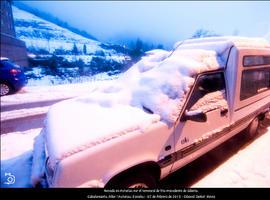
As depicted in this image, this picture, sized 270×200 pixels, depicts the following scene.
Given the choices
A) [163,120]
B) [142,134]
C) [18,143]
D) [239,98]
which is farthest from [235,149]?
[18,143]

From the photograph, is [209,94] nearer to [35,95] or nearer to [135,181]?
[135,181]

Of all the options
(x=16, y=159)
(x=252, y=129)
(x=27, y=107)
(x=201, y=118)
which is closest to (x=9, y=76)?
(x=27, y=107)

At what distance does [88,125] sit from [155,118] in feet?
2.62

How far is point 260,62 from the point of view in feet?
12.1

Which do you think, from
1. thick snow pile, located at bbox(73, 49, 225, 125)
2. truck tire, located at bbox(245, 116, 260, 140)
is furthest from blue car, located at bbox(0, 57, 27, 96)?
truck tire, located at bbox(245, 116, 260, 140)

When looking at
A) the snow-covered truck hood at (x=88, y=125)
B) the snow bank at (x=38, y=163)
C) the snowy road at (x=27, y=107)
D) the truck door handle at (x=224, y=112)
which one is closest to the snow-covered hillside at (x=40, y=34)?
the snowy road at (x=27, y=107)

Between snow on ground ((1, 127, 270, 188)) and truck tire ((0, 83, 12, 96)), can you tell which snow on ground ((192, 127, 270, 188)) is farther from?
truck tire ((0, 83, 12, 96))

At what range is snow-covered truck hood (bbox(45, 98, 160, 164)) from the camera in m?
1.88

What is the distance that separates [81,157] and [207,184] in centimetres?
215

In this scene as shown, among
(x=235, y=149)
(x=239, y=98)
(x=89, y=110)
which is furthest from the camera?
(x=235, y=149)

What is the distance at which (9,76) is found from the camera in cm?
674

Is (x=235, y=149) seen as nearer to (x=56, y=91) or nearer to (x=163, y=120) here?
(x=163, y=120)

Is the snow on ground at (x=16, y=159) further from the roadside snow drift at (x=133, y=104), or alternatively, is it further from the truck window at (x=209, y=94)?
the truck window at (x=209, y=94)

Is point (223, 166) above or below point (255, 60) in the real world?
below
